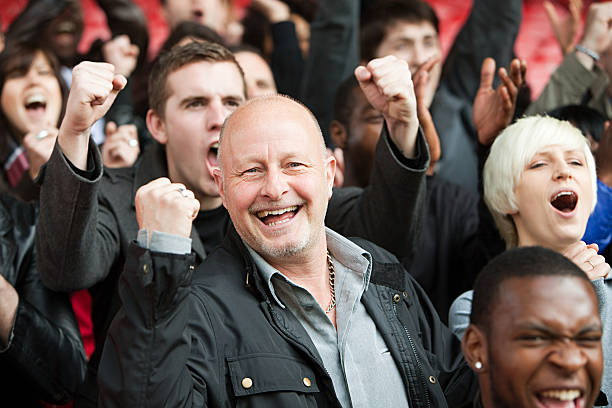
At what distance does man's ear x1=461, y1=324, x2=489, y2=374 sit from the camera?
5.50ft

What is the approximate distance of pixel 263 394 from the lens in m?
1.82

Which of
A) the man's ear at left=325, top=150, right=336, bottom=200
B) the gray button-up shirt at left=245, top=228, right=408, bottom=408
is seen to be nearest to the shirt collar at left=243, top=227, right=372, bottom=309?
the gray button-up shirt at left=245, top=228, right=408, bottom=408

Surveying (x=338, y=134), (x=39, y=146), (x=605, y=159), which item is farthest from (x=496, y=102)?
(x=39, y=146)

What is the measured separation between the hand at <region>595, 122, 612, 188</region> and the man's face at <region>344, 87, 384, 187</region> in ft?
2.66

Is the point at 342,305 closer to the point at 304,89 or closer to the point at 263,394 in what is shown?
the point at 263,394

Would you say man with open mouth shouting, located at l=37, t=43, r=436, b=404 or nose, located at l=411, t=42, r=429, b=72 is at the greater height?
nose, located at l=411, t=42, r=429, b=72

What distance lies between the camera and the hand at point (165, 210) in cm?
169

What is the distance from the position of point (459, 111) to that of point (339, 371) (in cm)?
210

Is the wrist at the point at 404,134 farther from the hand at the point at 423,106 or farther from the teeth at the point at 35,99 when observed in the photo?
the teeth at the point at 35,99

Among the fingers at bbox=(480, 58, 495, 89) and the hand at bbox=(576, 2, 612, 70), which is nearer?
the fingers at bbox=(480, 58, 495, 89)

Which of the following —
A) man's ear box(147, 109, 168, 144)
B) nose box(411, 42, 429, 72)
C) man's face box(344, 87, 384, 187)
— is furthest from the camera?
nose box(411, 42, 429, 72)

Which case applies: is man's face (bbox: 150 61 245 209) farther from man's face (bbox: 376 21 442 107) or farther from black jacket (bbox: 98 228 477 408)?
man's face (bbox: 376 21 442 107)

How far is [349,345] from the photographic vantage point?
198 cm

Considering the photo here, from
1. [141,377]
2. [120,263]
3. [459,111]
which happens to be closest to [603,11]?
[459,111]
